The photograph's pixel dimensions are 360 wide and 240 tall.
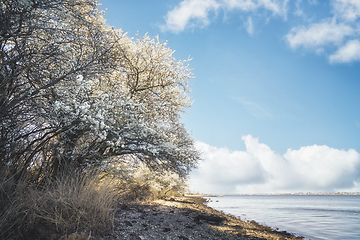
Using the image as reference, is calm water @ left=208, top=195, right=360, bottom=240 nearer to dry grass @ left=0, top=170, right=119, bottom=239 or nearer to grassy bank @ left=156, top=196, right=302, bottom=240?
grassy bank @ left=156, top=196, right=302, bottom=240

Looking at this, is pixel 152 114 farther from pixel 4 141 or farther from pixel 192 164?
pixel 4 141

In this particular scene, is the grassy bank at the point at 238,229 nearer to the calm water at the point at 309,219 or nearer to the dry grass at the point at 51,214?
the calm water at the point at 309,219

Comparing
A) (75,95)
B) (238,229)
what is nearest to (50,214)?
(75,95)

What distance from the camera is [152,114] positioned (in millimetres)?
11562

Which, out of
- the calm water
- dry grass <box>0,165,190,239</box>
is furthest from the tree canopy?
the calm water

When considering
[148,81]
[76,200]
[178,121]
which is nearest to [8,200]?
[76,200]

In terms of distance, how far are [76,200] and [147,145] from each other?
12.5ft

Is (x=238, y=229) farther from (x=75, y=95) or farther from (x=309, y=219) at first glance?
(x=309, y=219)

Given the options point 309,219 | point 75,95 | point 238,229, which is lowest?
point 309,219

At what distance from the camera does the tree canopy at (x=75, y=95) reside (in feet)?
16.7

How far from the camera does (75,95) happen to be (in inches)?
245

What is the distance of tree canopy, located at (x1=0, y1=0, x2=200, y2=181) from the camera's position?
5.08m

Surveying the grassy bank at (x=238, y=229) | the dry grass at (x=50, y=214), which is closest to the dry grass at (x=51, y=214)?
the dry grass at (x=50, y=214)

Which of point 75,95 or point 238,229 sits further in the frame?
point 238,229
